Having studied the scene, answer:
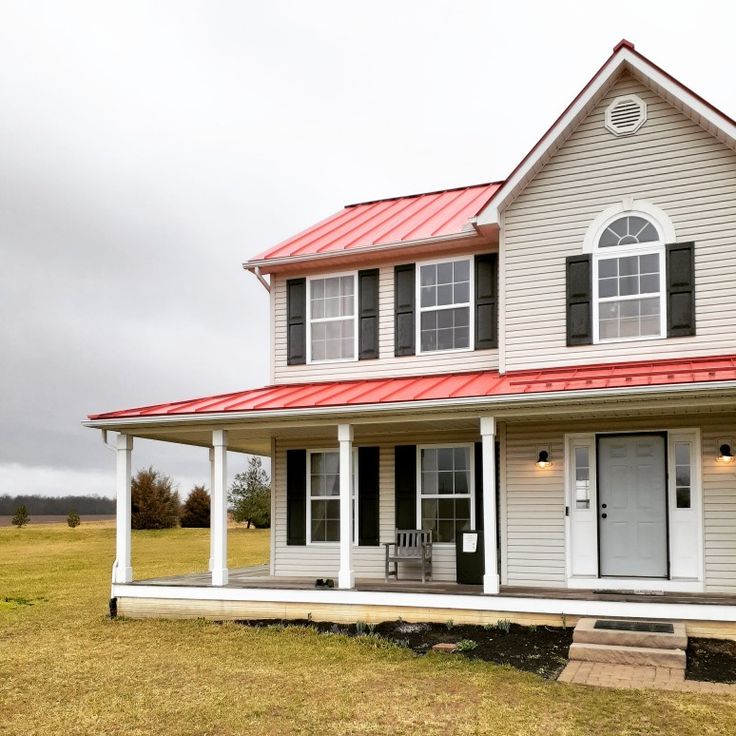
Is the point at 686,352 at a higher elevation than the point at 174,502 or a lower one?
higher

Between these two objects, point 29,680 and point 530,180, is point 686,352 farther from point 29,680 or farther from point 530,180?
point 29,680

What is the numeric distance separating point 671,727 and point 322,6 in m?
14.2

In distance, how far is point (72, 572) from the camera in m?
20.8

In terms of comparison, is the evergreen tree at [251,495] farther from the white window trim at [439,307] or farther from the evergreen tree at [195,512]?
the white window trim at [439,307]

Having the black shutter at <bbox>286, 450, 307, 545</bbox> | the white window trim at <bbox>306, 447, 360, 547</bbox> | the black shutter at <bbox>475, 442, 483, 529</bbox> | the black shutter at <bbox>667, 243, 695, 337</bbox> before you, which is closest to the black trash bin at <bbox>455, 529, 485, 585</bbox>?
the black shutter at <bbox>475, 442, 483, 529</bbox>

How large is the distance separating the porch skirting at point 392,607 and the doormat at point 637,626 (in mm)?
177

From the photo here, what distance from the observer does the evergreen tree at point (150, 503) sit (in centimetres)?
3644

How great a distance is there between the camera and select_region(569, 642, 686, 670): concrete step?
8539 millimetres

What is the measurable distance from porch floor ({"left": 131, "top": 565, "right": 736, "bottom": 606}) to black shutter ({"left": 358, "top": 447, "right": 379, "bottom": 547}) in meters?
0.70

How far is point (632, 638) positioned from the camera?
891cm

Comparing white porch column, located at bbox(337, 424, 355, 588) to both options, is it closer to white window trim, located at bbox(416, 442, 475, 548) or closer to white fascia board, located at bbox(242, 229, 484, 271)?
white window trim, located at bbox(416, 442, 475, 548)

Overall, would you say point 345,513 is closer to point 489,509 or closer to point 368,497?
point 368,497

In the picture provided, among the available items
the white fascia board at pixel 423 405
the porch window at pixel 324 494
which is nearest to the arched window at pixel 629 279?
the white fascia board at pixel 423 405

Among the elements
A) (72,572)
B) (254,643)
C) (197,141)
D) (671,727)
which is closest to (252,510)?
(72,572)
